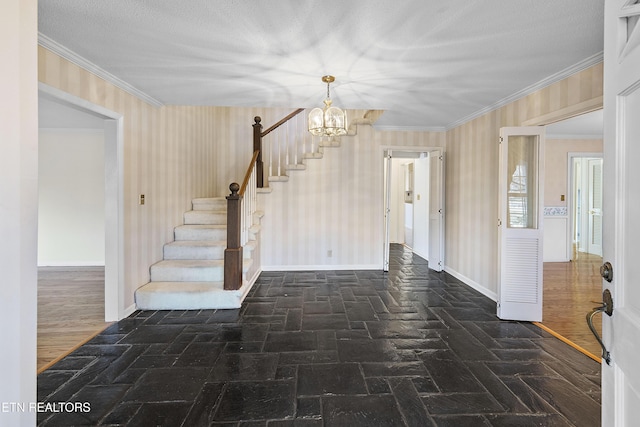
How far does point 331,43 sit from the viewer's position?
242 centimetres

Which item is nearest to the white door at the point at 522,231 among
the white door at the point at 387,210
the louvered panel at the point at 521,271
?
the louvered panel at the point at 521,271

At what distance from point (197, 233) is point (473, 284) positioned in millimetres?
4204

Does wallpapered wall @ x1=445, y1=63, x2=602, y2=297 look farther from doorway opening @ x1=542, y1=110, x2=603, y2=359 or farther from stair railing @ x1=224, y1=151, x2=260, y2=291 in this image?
stair railing @ x1=224, y1=151, x2=260, y2=291

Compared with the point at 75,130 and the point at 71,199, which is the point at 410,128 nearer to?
the point at 75,130

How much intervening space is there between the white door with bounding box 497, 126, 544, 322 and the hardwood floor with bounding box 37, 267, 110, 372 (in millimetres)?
4375

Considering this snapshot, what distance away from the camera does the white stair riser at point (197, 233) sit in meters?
4.47

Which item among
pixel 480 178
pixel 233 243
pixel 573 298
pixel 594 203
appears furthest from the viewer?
pixel 594 203

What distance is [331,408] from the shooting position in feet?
6.33

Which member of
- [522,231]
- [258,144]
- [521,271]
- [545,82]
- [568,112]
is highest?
[545,82]

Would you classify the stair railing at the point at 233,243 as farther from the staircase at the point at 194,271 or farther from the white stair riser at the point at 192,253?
the white stair riser at the point at 192,253

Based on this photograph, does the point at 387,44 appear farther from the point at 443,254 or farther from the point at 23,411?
the point at 443,254

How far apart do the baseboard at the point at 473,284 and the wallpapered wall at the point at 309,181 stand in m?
0.03

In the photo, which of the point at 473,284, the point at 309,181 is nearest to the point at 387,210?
the point at 309,181

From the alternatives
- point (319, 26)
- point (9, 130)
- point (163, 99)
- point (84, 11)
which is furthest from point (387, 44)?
point (163, 99)
